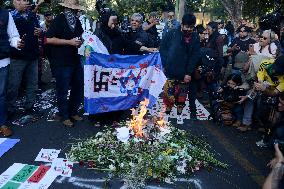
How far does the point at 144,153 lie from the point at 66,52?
2.52 metres

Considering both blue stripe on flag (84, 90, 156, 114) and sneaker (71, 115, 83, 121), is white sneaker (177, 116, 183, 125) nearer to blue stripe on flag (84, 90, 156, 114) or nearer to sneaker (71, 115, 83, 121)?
blue stripe on flag (84, 90, 156, 114)

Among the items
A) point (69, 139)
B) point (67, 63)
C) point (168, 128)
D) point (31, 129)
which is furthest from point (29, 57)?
point (168, 128)

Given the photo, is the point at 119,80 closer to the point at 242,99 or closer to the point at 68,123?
the point at 68,123

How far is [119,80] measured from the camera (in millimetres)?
7086

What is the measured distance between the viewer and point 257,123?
7926 mm

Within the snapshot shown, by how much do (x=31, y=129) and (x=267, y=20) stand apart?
567cm

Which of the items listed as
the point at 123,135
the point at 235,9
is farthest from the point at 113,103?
the point at 235,9

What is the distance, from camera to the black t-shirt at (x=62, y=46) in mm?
6480

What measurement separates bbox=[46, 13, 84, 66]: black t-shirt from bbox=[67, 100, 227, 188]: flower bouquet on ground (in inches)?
61.9

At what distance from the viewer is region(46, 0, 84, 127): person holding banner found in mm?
6484

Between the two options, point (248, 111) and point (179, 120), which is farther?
point (179, 120)

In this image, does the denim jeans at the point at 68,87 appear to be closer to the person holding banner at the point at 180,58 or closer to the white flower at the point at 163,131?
the person holding banner at the point at 180,58

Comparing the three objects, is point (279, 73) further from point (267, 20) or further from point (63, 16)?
point (63, 16)

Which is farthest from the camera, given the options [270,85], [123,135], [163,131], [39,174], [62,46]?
[62,46]
